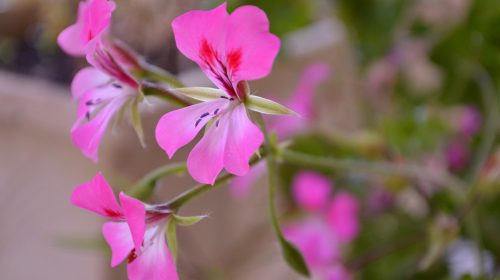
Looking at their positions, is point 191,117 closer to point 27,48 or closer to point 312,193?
point 312,193

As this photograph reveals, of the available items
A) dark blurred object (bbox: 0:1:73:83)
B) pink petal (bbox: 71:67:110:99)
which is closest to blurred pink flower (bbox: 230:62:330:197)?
pink petal (bbox: 71:67:110:99)

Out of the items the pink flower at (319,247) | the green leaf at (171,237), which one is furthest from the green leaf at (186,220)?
the pink flower at (319,247)

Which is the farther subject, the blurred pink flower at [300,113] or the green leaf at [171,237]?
the blurred pink flower at [300,113]

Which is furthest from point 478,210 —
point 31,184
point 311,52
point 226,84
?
point 31,184

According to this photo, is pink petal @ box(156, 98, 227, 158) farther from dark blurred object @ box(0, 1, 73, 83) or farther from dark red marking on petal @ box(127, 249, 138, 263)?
dark blurred object @ box(0, 1, 73, 83)

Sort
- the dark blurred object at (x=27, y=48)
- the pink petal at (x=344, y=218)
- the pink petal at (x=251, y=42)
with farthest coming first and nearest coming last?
the dark blurred object at (x=27, y=48), the pink petal at (x=344, y=218), the pink petal at (x=251, y=42)

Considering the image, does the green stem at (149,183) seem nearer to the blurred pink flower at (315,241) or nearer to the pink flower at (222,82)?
the pink flower at (222,82)

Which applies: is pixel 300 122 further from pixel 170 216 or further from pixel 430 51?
pixel 170 216
